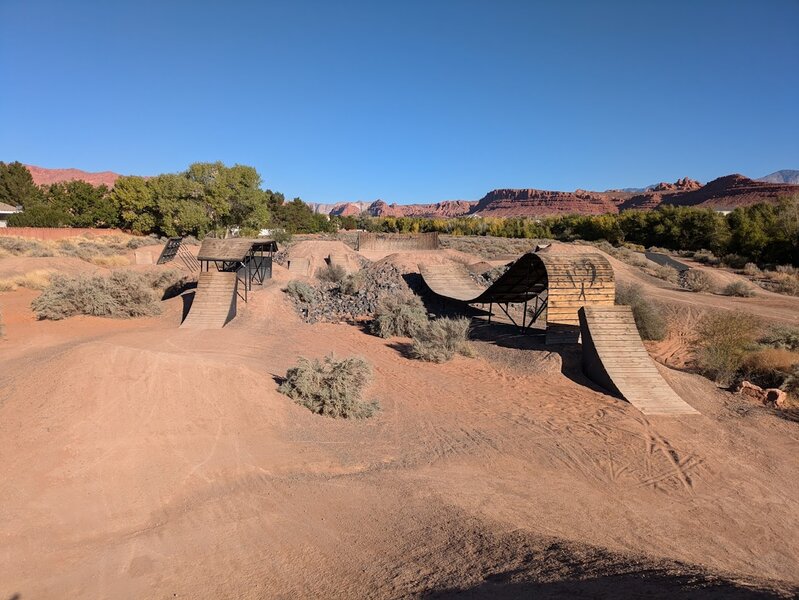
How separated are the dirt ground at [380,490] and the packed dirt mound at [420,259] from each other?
14.9 metres

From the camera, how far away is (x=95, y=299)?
1537 cm

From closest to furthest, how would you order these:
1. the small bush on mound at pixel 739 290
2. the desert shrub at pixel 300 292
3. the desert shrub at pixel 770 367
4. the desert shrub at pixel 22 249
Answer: the desert shrub at pixel 770 367, the desert shrub at pixel 300 292, the small bush on mound at pixel 739 290, the desert shrub at pixel 22 249

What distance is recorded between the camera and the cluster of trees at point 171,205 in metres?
40.5

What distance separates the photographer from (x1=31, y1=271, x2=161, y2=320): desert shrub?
14797 mm

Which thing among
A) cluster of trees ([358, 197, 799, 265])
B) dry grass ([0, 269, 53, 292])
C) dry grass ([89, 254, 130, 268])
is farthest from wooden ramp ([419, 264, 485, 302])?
cluster of trees ([358, 197, 799, 265])

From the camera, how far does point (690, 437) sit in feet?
26.1

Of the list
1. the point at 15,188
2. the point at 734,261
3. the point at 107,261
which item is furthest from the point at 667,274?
the point at 15,188

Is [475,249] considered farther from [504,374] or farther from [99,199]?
[99,199]

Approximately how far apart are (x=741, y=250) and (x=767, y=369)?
2854 centimetres

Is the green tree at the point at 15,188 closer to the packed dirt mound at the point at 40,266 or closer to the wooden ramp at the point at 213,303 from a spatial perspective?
the packed dirt mound at the point at 40,266

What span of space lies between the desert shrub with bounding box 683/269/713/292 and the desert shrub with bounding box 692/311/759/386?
943cm

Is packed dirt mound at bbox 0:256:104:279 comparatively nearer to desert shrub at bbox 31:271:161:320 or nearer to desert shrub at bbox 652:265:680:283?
desert shrub at bbox 31:271:161:320

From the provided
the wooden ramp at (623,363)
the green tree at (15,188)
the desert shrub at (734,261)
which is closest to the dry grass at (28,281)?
the wooden ramp at (623,363)

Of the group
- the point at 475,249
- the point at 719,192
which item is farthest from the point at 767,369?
the point at 719,192
